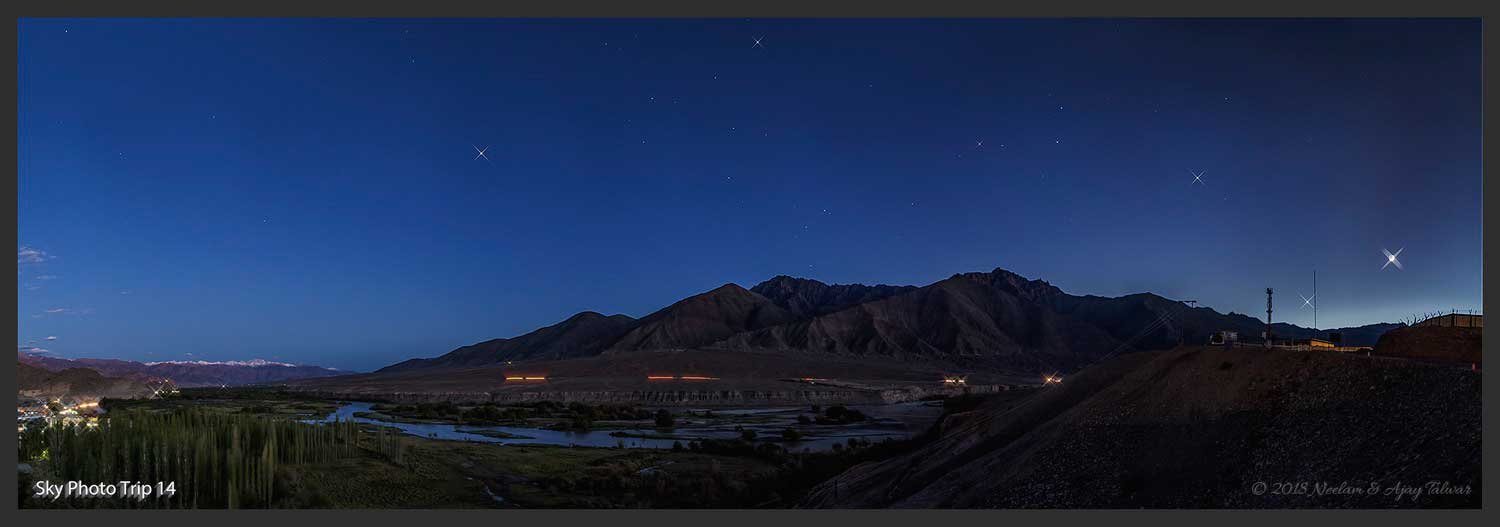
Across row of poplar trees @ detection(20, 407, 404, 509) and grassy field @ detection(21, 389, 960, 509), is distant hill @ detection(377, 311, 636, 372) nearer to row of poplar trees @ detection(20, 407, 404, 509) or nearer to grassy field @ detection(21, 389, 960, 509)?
grassy field @ detection(21, 389, 960, 509)

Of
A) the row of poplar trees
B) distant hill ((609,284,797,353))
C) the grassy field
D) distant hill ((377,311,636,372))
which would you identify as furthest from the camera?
distant hill ((377,311,636,372))

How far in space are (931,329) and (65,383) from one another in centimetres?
12605

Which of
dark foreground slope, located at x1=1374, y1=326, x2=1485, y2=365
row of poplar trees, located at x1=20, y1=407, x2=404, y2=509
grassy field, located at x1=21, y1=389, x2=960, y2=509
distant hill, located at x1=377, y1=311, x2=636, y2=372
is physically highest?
dark foreground slope, located at x1=1374, y1=326, x2=1485, y2=365

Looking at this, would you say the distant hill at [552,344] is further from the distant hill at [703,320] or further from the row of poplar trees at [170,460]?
the row of poplar trees at [170,460]

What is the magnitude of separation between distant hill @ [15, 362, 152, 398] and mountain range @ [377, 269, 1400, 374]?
77.2 meters

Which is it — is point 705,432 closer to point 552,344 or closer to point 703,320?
point 703,320

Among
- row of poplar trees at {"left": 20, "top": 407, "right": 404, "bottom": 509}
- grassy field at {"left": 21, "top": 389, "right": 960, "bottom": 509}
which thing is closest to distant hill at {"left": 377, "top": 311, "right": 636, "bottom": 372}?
grassy field at {"left": 21, "top": 389, "right": 960, "bottom": 509}

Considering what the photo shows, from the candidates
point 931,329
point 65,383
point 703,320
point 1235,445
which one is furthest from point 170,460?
point 703,320

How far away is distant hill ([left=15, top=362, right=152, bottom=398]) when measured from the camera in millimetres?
44428

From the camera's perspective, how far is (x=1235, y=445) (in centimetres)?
1439

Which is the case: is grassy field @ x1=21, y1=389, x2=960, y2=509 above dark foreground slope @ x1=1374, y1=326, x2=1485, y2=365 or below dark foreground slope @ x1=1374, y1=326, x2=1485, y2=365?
below

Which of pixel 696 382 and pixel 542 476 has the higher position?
pixel 542 476

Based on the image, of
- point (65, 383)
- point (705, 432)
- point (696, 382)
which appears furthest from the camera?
point (696, 382)

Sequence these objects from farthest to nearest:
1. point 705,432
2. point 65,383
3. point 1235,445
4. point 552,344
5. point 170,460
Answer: point 552,344 → point 65,383 → point 705,432 → point 170,460 → point 1235,445
